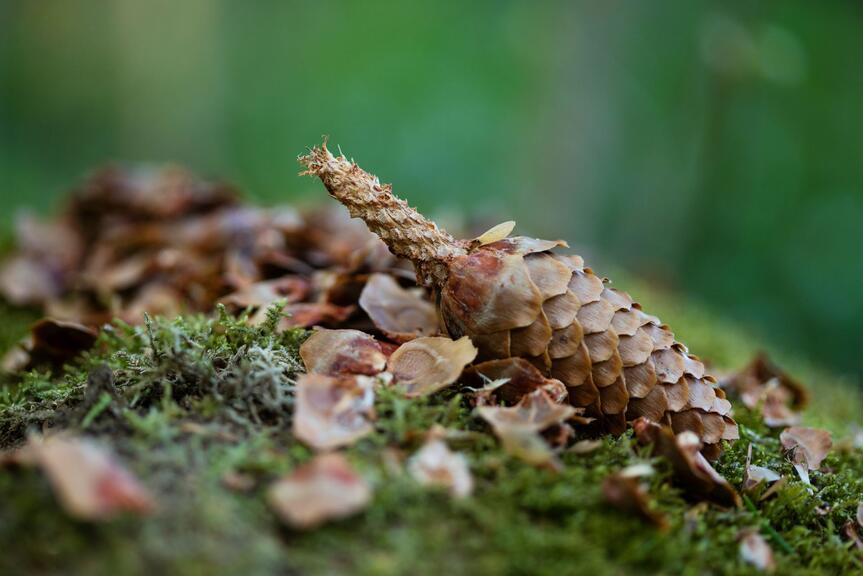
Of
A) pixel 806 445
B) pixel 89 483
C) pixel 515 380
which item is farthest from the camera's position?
pixel 806 445

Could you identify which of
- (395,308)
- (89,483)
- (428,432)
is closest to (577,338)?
(428,432)

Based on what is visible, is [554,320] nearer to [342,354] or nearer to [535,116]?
[342,354]

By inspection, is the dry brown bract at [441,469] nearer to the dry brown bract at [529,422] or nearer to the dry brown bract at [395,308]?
the dry brown bract at [529,422]

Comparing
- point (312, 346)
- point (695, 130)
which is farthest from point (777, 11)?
point (312, 346)

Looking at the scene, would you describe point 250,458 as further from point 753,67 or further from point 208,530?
point 753,67

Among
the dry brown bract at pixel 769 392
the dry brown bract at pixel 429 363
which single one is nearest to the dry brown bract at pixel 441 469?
the dry brown bract at pixel 429 363

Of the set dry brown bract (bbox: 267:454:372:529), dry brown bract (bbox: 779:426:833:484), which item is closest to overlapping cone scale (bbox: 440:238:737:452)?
dry brown bract (bbox: 779:426:833:484)
